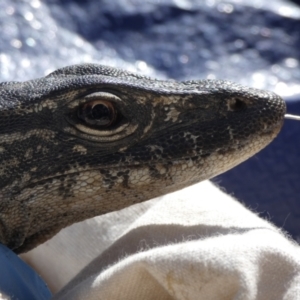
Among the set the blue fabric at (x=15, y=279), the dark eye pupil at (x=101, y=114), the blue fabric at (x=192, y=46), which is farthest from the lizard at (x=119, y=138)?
the blue fabric at (x=192, y=46)

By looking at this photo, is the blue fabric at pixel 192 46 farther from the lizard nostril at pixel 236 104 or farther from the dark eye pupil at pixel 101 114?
the dark eye pupil at pixel 101 114

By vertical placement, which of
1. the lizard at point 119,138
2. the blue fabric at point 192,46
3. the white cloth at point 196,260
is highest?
the blue fabric at point 192,46

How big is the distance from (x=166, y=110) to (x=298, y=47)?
2432 mm

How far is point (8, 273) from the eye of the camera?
190cm

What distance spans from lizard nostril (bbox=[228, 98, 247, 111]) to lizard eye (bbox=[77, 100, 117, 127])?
0.31 m

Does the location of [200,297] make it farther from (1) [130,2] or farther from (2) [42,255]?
(1) [130,2]

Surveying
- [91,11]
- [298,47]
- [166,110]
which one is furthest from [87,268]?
[298,47]

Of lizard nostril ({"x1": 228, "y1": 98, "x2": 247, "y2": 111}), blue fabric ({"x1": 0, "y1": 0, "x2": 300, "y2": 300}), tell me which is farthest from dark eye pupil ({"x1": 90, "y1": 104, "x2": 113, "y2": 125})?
blue fabric ({"x1": 0, "y1": 0, "x2": 300, "y2": 300})

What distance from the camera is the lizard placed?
6.06ft

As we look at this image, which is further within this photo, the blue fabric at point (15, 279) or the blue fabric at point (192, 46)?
the blue fabric at point (192, 46)

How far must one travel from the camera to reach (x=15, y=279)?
6.31 feet

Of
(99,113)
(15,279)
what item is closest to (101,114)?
(99,113)

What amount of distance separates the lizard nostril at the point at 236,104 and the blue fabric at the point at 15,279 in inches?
28.8

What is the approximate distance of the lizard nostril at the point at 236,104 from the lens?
74.2 inches
